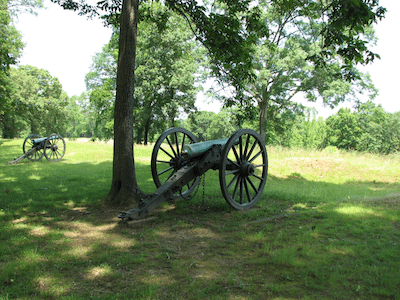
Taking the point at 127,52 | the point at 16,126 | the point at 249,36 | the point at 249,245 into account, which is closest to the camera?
the point at 249,245

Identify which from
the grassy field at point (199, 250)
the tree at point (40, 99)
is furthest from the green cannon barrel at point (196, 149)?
the tree at point (40, 99)

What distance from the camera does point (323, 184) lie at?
38.4 feet

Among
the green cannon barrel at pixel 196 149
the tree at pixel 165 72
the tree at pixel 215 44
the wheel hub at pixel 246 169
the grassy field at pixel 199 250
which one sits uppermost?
the tree at pixel 165 72

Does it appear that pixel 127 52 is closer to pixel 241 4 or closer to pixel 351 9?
pixel 241 4

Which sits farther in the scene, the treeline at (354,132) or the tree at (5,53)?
the treeline at (354,132)

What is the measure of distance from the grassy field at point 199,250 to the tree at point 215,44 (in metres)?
1.01

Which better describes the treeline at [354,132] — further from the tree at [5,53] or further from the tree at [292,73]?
the tree at [5,53]

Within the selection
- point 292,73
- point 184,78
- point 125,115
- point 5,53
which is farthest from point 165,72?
point 125,115

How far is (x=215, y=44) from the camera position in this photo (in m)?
7.79

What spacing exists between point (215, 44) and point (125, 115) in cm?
325

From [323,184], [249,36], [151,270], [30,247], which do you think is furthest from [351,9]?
[323,184]

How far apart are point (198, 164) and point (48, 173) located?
26.4ft

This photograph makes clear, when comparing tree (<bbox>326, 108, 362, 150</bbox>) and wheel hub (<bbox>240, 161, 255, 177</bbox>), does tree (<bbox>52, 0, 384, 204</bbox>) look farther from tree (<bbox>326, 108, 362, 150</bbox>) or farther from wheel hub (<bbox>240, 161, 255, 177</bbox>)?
tree (<bbox>326, 108, 362, 150</bbox>)

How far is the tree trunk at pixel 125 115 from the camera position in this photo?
6.45 metres
